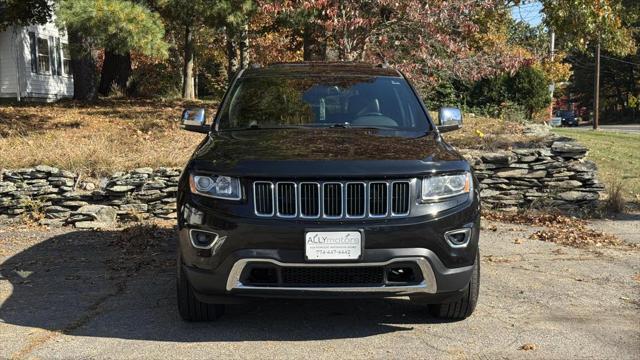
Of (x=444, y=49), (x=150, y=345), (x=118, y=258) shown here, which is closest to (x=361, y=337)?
(x=150, y=345)

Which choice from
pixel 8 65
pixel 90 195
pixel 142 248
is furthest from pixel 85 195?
pixel 8 65

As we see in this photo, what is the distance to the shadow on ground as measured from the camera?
14.4 ft

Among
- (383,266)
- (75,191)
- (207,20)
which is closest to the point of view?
(383,266)

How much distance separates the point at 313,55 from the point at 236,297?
990cm

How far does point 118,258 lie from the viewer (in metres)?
6.55

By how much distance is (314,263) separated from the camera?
385 cm

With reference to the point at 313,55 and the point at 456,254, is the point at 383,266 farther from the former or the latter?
the point at 313,55

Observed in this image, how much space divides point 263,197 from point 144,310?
1.57 m

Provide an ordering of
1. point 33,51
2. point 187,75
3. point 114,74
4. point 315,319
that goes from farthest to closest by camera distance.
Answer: point 33,51
point 187,75
point 114,74
point 315,319

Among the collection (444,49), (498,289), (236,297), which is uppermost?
(444,49)

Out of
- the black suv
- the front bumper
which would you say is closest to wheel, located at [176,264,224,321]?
the black suv

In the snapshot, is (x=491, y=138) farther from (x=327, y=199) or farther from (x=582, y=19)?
(x=327, y=199)


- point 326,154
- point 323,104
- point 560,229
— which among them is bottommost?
point 560,229

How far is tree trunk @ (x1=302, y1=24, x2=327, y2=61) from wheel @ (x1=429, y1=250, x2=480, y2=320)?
7513mm
